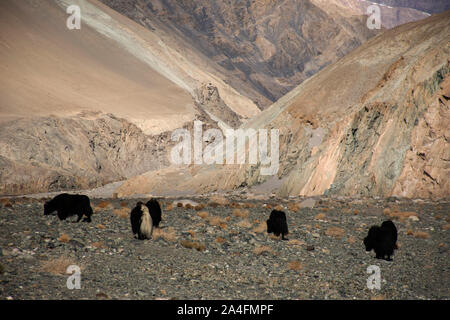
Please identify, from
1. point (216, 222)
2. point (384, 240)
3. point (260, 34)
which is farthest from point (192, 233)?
point (260, 34)

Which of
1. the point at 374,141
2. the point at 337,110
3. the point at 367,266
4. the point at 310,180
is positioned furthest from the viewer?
the point at 337,110

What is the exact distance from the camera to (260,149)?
35.1 metres

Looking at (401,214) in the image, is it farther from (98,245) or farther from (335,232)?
(98,245)

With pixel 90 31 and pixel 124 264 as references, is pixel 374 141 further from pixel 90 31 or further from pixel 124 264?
pixel 90 31

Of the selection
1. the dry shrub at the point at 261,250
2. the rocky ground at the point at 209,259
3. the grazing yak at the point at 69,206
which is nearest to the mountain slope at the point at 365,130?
the rocky ground at the point at 209,259

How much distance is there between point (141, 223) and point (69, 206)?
2365mm

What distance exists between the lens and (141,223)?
1064cm

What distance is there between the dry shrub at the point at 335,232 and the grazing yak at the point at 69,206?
676cm

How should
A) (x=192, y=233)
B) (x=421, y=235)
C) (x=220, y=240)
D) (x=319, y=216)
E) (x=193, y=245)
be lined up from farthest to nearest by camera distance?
(x=319, y=216), (x=421, y=235), (x=192, y=233), (x=220, y=240), (x=193, y=245)

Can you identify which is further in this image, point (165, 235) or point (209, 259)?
point (165, 235)
